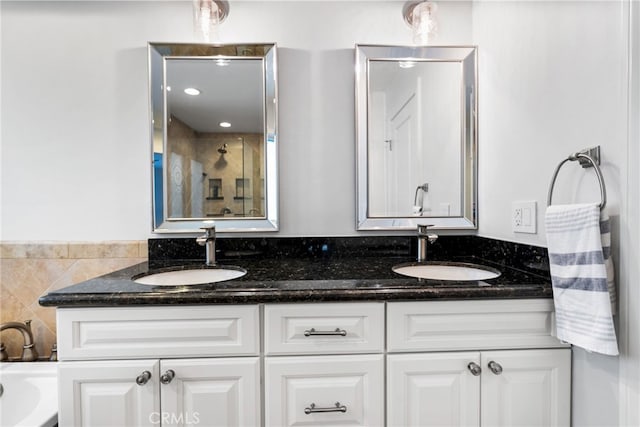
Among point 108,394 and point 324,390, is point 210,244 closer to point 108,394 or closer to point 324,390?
point 108,394

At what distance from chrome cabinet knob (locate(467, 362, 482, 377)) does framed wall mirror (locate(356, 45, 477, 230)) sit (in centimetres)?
62

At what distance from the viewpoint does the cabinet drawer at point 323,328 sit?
0.83m

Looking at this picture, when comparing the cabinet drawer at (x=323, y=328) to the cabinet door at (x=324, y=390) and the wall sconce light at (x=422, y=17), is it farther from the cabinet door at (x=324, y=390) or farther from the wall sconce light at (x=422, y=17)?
the wall sconce light at (x=422, y=17)

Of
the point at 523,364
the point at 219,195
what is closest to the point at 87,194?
the point at 219,195

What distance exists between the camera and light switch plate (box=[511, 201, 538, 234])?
991 millimetres

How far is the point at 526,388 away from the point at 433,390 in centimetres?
28

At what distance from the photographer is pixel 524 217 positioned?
103 centimetres

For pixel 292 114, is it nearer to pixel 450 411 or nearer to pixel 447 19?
pixel 447 19

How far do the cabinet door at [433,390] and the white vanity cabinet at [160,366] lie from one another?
1.30ft

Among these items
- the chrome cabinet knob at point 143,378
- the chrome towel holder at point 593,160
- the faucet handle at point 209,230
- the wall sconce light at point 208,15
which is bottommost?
the chrome cabinet knob at point 143,378

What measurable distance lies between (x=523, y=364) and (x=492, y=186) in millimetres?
696

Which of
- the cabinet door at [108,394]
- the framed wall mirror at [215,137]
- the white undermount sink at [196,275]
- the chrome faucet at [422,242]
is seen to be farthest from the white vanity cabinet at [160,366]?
the chrome faucet at [422,242]

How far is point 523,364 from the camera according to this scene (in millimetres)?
853

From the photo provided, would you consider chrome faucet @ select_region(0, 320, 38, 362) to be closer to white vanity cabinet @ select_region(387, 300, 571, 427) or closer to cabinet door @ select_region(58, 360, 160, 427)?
cabinet door @ select_region(58, 360, 160, 427)
